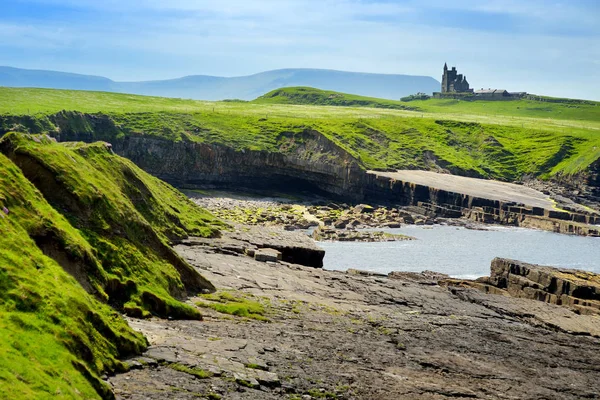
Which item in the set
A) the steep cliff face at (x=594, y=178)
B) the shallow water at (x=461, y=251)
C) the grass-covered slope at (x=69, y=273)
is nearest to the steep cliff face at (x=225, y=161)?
the shallow water at (x=461, y=251)

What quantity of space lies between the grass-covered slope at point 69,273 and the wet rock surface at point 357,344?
1550 mm

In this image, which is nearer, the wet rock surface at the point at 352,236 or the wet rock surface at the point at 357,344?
the wet rock surface at the point at 357,344

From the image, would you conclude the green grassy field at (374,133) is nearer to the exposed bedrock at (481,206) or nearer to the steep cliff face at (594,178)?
the steep cliff face at (594,178)

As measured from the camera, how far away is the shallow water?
3226 inches

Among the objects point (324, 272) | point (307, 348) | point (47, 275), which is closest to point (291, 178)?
point (324, 272)

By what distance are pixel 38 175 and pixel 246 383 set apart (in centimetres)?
1424

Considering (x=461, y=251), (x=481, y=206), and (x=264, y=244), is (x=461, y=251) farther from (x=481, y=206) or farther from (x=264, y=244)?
(x=264, y=244)

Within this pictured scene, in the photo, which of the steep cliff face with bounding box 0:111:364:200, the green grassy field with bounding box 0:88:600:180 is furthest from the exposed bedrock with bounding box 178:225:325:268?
the green grassy field with bounding box 0:88:600:180

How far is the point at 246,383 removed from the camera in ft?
89.4

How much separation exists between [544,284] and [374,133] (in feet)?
352

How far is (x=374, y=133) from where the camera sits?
165125 millimetres

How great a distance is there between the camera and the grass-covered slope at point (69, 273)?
21.4m

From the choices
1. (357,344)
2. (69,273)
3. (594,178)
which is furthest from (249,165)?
(69,273)

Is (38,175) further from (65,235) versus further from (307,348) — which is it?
(307,348)
